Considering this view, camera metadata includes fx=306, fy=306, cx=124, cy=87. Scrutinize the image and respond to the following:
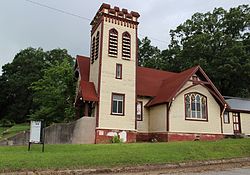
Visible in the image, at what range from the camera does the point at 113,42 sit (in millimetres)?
25812

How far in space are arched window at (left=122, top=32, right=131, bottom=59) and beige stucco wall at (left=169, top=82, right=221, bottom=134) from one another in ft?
18.5

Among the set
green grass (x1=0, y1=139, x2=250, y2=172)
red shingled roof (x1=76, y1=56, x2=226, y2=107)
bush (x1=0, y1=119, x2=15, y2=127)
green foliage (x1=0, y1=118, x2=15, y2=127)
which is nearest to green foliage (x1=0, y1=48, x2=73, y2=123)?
bush (x1=0, y1=119, x2=15, y2=127)

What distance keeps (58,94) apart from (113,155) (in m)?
20.4

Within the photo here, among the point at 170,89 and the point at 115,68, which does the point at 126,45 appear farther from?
the point at 170,89

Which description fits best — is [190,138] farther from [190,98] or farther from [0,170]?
[0,170]

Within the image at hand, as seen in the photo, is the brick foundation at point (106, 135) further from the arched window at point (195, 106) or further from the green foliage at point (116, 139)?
the arched window at point (195, 106)

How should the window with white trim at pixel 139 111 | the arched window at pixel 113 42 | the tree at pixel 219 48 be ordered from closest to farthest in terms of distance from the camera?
the arched window at pixel 113 42 < the window with white trim at pixel 139 111 < the tree at pixel 219 48

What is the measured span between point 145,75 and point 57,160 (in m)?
18.1

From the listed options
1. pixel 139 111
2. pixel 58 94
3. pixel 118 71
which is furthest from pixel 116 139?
pixel 58 94

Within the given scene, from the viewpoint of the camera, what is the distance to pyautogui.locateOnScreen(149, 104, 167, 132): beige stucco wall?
25.4 m

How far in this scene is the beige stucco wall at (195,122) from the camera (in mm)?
25250

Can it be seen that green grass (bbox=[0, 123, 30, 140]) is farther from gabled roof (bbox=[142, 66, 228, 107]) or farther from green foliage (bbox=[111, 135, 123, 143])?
gabled roof (bbox=[142, 66, 228, 107])

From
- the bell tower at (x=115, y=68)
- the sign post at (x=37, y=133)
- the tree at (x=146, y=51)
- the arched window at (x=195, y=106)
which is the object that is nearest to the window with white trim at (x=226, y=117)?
the arched window at (x=195, y=106)

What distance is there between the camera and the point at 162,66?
47656 mm
